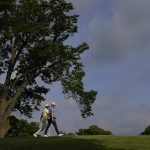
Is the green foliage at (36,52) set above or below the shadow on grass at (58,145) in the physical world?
above

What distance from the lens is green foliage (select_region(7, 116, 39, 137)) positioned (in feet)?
186

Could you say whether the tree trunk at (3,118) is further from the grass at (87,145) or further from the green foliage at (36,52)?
the grass at (87,145)

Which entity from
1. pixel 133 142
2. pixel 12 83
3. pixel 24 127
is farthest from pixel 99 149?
pixel 24 127

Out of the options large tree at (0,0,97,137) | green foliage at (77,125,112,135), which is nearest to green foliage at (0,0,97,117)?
large tree at (0,0,97,137)

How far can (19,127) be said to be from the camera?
60562mm

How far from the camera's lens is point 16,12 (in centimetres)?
5075

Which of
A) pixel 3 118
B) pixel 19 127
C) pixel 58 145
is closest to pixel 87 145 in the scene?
pixel 58 145

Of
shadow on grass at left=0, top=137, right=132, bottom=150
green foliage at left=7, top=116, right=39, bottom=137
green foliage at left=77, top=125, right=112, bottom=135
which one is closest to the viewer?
shadow on grass at left=0, top=137, right=132, bottom=150

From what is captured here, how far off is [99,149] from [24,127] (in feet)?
147

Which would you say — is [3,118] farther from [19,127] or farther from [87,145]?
[87,145]

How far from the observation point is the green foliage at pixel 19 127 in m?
56.7

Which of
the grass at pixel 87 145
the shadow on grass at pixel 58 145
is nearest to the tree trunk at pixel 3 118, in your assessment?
the grass at pixel 87 145

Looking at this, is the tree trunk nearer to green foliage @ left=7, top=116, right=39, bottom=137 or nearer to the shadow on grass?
green foliage @ left=7, top=116, right=39, bottom=137

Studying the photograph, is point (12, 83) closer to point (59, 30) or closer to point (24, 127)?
point (59, 30)
